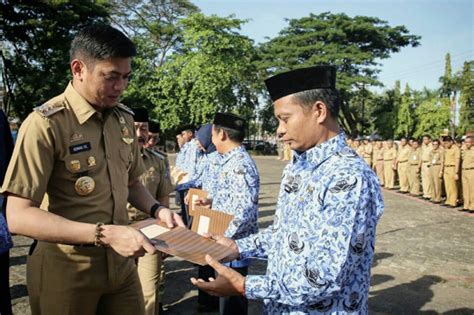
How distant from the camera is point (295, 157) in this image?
6.84 ft

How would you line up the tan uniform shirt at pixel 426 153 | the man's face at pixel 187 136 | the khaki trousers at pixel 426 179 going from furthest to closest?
1. the tan uniform shirt at pixel 426 153
2. the khaki trousers at pixel 426 179
3. the man's face at pixel 187 136

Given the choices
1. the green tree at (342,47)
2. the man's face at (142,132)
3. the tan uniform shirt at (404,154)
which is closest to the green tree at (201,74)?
the green tree at (342,47)

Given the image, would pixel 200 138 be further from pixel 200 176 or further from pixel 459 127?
pixel 459 127

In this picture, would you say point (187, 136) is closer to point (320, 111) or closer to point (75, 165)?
point (75, 165)

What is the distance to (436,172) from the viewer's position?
13625mm

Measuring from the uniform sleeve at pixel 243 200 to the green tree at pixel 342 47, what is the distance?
3291 centimetres

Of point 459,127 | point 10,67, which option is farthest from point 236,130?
point 459,127

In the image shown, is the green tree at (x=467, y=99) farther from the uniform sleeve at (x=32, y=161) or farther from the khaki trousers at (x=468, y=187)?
the uniform sleeve at (x=32, y=161)

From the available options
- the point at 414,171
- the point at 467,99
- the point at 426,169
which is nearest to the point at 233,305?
the point at 426,169

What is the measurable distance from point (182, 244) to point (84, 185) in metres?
0.59

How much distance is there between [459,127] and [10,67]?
38.3 metres

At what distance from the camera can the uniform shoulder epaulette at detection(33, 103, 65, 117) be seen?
200 cm

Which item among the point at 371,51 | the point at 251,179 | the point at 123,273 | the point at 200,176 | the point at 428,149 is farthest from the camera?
the point at 371,51

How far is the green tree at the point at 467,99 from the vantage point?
37134 mm
